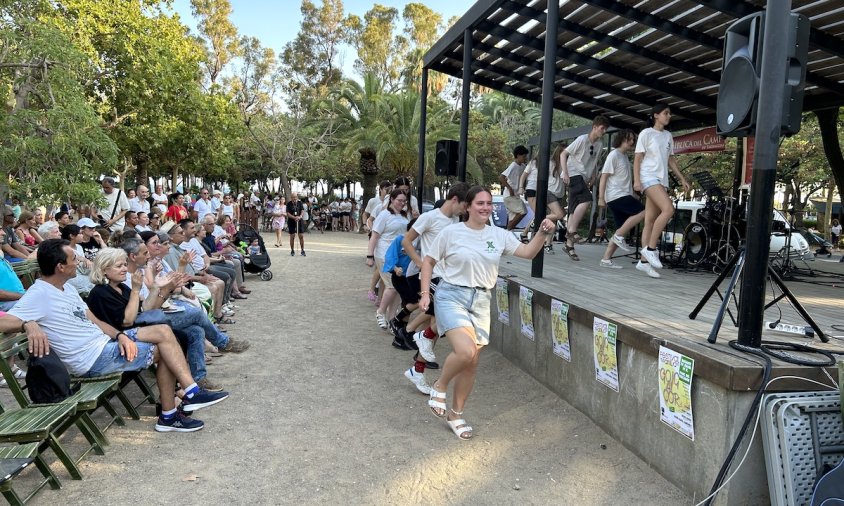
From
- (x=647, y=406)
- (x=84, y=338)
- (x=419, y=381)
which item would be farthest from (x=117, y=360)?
(x=647, y=406)

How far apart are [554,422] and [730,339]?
4.99ft

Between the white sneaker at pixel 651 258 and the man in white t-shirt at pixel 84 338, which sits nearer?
the man in white t-shirt at pixel 84 338

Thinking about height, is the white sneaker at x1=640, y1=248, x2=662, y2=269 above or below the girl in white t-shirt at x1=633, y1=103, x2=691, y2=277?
below

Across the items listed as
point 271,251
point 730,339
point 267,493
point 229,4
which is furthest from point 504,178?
point 229,4

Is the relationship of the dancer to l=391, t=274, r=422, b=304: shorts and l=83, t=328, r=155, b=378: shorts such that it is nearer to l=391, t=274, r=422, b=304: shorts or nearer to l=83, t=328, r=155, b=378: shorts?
l=391, t=274, r=422, b=304: shorts

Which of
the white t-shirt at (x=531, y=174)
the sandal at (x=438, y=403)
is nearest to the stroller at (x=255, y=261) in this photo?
the white t-shirt at (x=531, y=174)

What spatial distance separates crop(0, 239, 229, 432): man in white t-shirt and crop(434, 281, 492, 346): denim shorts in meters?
1.96

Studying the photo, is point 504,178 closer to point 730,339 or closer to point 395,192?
point 395,192

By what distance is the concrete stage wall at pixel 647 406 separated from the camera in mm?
2945

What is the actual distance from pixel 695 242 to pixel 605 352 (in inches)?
209

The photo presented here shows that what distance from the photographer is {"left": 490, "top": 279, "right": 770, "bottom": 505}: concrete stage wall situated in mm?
2945

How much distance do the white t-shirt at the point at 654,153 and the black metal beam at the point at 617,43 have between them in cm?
257

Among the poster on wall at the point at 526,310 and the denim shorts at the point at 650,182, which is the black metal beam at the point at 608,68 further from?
the poster on wall at the point at 526,310

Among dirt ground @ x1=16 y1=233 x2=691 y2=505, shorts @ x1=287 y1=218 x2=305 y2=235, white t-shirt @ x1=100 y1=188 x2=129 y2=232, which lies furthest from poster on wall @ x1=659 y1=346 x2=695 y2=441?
shorts @ x1=287 y1=218 x2=305 y2=235
